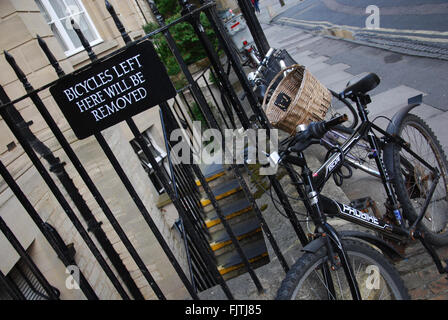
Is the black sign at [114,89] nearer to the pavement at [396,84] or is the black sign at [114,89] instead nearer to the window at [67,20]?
the pavement at [396,84]

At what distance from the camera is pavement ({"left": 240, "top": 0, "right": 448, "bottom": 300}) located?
2737mm

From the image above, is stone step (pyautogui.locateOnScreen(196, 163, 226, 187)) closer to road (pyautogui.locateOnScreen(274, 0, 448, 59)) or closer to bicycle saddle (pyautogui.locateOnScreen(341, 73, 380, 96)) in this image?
bicycle saddle (pyautogui.locateOnScreen(341, 73, 380, 96))

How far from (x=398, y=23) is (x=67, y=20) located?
27.9 feet

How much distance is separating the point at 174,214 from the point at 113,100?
18.8ft

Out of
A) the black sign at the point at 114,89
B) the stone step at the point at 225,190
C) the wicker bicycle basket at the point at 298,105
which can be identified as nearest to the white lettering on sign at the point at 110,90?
the black sign at the point at 114,89

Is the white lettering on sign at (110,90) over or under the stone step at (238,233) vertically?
over

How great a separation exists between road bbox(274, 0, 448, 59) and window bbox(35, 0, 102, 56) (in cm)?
685

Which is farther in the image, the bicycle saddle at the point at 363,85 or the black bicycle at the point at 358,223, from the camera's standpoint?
the bicycle saddle at the point at 363,85

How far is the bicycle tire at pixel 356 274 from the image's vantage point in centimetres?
195

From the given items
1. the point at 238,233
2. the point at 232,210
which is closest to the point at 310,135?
the point at 238,233

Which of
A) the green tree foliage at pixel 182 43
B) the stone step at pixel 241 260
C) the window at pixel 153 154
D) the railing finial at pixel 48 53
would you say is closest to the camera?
the railing finial at pixel 48 53

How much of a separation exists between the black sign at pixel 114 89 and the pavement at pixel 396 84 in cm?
224

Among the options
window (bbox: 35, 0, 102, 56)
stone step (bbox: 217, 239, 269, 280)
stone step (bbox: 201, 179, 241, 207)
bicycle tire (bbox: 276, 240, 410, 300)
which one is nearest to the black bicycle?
bicycle tire (bbox: 276, 240, 410, 300)

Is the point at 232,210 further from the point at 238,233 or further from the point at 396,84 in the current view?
the point at 396,84
